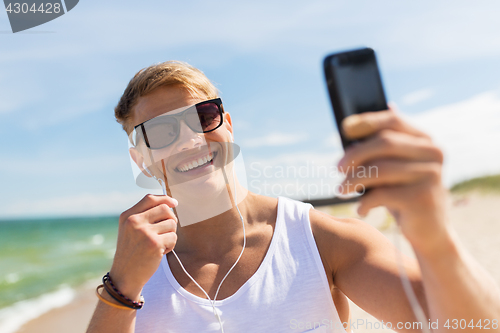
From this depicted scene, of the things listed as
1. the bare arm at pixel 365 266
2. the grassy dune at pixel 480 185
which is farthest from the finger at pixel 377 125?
the grassy dune at pixel 480 185

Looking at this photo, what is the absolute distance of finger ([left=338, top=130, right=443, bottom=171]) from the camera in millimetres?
828

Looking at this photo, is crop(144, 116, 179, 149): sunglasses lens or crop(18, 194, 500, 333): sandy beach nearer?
crop(144, 116, 179, 149): sunglasses lens

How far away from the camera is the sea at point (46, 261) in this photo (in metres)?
9.94

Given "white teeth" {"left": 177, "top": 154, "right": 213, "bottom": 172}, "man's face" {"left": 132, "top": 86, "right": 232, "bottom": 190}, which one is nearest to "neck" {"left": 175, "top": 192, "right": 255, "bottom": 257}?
"man's face" {"left": 132, "top": 86, "right": 232, "bottom": 190}

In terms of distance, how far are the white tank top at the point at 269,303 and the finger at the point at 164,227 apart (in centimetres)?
45

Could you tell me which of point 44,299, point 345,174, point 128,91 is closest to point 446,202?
point 345,174

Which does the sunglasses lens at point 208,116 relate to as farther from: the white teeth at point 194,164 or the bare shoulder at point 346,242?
the bare shoulder at point 346,242

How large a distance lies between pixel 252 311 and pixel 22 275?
17.7 m

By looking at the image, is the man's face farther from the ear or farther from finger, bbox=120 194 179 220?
finger, bbox=120 194 179 220

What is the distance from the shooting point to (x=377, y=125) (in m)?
0.85

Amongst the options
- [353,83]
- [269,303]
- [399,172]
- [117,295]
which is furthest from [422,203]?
[117,295]

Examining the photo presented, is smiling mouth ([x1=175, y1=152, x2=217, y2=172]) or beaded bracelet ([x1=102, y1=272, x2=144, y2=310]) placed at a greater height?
smiling mouth ([x1=175, y1=152, x2=217, y2=172])

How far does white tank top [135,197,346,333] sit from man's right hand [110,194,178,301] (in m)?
0.29

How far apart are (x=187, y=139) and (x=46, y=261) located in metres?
21.1
